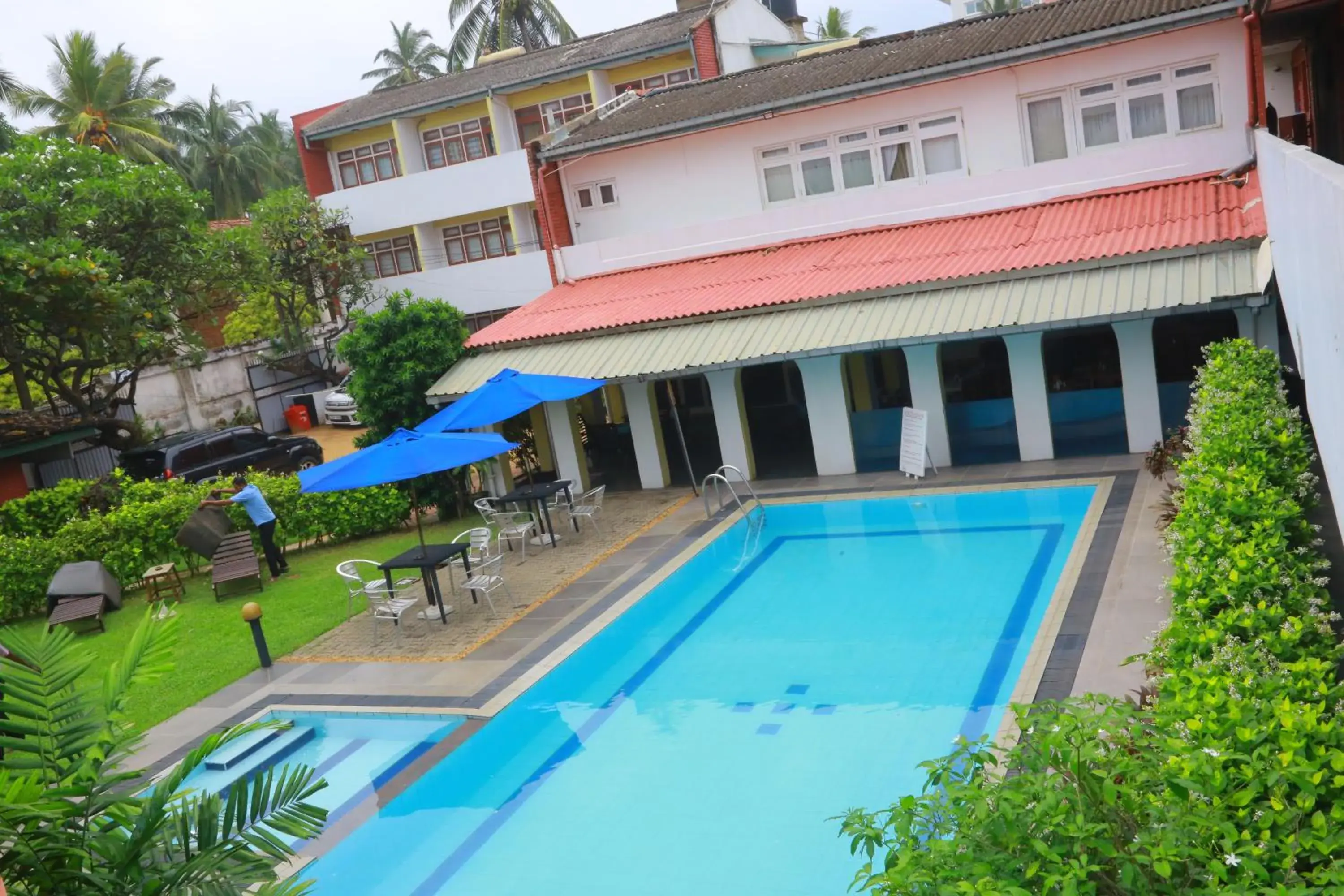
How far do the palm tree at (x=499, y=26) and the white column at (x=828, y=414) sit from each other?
37.1m

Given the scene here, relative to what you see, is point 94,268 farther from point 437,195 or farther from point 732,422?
point 732,422

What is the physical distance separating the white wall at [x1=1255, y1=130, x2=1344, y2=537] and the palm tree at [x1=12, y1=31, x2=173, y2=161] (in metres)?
42.9

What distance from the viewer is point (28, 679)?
16.0ft

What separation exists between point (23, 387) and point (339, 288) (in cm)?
1239

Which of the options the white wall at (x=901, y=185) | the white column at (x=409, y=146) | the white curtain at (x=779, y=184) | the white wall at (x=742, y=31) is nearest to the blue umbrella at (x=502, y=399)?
the white wall at (x=901, y=185)

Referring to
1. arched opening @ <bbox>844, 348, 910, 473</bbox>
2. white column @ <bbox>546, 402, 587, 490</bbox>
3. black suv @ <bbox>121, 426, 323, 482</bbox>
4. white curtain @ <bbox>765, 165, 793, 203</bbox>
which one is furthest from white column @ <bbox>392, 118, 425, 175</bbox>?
arched opening @ <bbox>844, 348, 910, 473</bbox>

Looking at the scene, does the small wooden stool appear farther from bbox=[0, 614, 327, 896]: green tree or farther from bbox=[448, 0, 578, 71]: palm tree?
bbox=[448, 0, 578, 71]: palm tree

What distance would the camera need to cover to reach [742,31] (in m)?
34.9

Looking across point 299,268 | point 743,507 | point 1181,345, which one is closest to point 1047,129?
point 1181,345

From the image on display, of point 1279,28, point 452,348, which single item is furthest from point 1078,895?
point 452,348

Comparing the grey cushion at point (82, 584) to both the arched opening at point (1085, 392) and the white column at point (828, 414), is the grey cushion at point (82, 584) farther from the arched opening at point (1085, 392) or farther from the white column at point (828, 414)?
the arched opening at point (1085, 392)

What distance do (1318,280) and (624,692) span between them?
904 centimetres

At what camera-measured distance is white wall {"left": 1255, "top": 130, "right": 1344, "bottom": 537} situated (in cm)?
533

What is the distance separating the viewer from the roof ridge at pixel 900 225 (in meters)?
20.5
